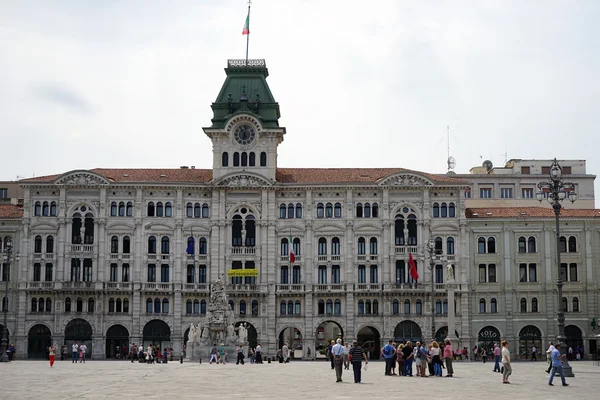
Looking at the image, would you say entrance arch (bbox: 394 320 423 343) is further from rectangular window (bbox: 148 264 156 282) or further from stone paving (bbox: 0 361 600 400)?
stone paving (bbox: 0 361 600 400)

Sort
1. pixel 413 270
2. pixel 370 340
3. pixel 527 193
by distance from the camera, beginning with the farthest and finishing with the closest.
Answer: pixel 527 193
pixel 370 340
pixel 413 270

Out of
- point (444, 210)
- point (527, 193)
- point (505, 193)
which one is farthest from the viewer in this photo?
point (505, 193)

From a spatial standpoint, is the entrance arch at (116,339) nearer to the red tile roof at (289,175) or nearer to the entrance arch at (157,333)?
the entrance arch at (157,333)

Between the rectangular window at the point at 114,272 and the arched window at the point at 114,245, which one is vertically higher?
the arched window at the point at 114,245

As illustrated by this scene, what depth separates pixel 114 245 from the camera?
3423 inches

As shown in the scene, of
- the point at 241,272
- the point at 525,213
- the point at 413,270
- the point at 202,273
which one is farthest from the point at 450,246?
the point at 202,273

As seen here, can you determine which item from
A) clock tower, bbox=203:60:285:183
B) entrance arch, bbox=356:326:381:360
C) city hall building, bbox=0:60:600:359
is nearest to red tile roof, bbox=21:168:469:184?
city hall building, bbox=0:60:600:359

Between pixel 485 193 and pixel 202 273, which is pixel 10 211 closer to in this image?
pixel 202 273

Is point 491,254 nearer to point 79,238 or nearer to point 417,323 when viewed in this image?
point 417,323

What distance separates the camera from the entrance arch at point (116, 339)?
85500mm

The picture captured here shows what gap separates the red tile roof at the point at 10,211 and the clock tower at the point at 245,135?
18.9 meters

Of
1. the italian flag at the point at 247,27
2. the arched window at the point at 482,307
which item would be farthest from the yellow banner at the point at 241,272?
the italian flag at the point at 247,27

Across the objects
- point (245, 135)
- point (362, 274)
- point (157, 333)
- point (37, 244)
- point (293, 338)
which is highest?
point (245, 135)

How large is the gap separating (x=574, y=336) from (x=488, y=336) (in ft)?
25.9
